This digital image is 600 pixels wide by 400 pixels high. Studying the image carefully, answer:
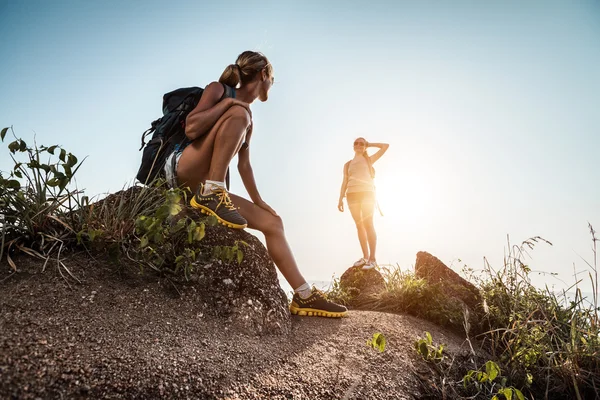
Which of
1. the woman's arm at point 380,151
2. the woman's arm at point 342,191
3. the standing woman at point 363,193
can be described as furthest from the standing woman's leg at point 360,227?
the woman's arm at point 380,151

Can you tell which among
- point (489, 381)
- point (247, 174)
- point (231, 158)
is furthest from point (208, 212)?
point (489, 381)

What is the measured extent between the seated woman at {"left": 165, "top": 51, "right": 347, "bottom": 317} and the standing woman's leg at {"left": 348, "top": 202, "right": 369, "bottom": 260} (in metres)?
3.39

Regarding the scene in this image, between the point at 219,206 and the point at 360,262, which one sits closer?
the point at 219,206

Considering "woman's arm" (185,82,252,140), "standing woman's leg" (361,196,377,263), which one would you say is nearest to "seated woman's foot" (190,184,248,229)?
"woman's arm" (185,82,252,140)

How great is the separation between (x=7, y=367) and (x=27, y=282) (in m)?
0.66

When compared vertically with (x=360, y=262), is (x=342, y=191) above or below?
above

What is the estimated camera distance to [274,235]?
2.83 metres

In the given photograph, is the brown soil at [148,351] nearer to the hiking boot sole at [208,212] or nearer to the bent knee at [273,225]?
the hiking boot sole at [208,212]

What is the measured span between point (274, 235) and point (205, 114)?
1108 millimetres

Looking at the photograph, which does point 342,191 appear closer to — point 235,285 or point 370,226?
point 370,226

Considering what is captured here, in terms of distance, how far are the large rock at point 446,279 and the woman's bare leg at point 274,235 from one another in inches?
93.7

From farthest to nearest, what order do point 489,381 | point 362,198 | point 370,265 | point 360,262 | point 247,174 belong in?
point 362,198 → point 360,262 → point 370,265 → point 247,174 → point 489,381

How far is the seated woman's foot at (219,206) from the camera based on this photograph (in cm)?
252

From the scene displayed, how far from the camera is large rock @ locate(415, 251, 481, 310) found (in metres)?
4.24
